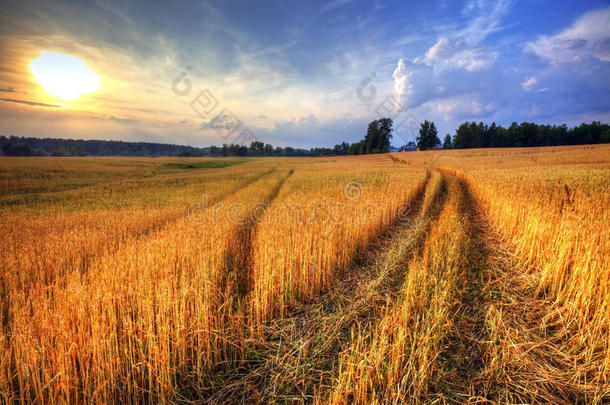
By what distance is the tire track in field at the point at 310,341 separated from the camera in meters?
2.71

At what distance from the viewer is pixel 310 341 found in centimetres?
335

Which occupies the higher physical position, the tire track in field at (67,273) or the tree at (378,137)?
the tree at (378,137)

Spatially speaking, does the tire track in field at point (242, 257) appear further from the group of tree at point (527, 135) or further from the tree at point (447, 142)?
the tree at point (447, 142)

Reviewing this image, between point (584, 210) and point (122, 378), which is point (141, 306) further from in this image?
point (584, 210)

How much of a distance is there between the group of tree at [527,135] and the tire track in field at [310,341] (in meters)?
117

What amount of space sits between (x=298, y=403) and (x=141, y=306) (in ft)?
8.61

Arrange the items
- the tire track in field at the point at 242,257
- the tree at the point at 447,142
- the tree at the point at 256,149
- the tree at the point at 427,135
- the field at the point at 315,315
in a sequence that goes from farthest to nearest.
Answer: the tree at the point at 447,142
the tree at the point at 256,149
the tree at the point at 427,135
the tire track in field at the point at 242,257
the field at the point at 315,315

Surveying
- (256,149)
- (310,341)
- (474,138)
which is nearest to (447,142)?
(474,138)

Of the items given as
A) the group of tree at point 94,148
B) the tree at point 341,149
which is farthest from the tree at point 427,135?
the group of tree at point 94,148

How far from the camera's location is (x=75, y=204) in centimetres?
1243

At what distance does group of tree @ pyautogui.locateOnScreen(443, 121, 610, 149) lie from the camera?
89975 mm

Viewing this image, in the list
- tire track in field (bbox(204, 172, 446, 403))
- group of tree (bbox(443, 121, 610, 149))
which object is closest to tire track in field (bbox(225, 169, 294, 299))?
tire track in field (bbox(204, 172, 446, 403))

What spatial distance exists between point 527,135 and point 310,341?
422 ft

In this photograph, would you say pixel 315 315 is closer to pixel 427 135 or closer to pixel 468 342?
pixel 468 342
